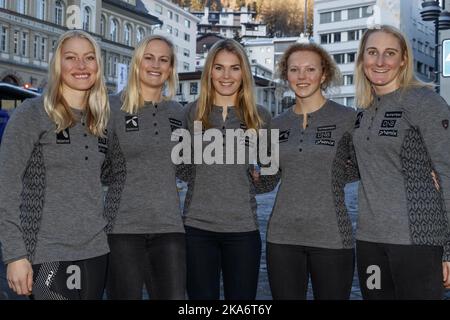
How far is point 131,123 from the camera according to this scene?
4012 mm

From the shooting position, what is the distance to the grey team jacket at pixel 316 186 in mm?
3840

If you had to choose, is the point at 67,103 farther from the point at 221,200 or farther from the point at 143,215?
the point at 221,200

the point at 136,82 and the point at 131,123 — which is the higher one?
the point at 136,82

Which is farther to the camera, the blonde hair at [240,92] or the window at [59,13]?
the window at [59,13]

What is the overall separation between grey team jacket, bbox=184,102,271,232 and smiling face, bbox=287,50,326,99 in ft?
2.18

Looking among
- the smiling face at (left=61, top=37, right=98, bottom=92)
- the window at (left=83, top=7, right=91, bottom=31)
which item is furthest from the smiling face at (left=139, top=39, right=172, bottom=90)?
the window at (left=83, top=7, right=91, bottom=31)

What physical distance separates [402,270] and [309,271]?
644 mm

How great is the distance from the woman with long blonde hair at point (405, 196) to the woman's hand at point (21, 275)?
75.2 inches

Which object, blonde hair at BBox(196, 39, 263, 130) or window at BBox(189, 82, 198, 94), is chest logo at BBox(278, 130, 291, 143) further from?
window at BBox(189, 82, 198, 94)

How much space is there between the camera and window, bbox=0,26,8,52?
5134cm

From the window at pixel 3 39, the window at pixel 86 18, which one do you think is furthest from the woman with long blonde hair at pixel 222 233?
the window at pixel 86 18

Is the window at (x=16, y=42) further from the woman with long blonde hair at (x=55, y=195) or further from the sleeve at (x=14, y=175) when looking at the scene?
the sleeve at (x=14, y=175)

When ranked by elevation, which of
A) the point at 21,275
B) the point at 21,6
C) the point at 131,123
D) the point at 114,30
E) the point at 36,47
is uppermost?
the point at 114,30

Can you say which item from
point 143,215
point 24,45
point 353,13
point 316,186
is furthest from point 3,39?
point 316,186
